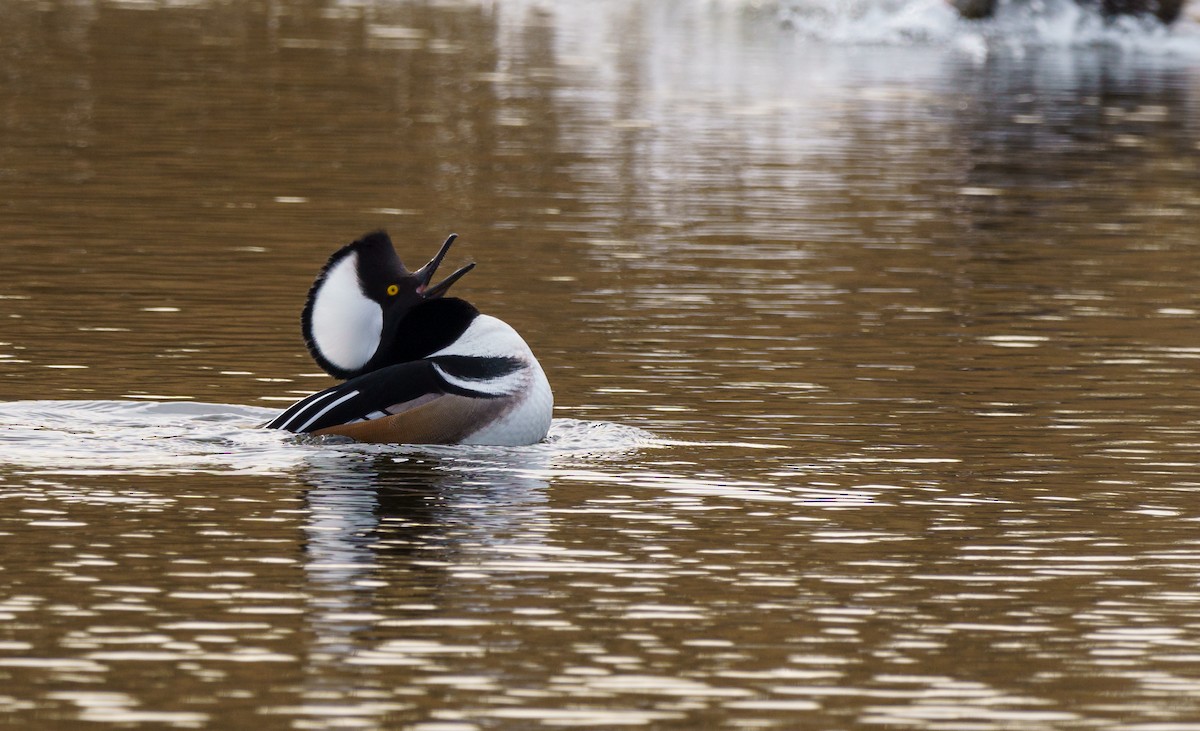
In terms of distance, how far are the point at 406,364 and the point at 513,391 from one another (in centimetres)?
52

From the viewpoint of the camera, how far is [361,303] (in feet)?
37.3

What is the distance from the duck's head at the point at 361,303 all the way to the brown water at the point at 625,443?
1.78 ft

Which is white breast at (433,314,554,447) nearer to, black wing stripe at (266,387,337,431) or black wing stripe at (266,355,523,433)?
black wing stripe at (266,355,523,433)

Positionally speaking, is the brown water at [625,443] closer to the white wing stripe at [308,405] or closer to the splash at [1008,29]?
the white wing stripe at [308,405]

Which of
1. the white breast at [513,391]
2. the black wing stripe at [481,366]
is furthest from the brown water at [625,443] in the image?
the black wing stripe at [481,366]

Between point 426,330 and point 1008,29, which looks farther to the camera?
point 1008,29

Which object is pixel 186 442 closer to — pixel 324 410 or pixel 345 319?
pixel 324 410

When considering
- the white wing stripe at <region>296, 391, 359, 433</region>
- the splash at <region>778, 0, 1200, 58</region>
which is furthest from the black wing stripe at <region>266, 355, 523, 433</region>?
the splash at <region>778, 0, 1200, 58</region>

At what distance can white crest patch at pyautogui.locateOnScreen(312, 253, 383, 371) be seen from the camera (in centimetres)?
1126

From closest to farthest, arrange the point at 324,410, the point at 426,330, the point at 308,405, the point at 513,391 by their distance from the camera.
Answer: the point at 324,410 < the point at 308,405 < the point at 513,391 < the point at 426,330

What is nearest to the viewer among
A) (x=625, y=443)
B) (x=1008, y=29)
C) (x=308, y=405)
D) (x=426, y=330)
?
(x=308, y=405)

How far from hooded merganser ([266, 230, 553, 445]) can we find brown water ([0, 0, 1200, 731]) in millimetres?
171

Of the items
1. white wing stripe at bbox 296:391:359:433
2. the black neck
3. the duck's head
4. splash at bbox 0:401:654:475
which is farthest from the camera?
the black neck

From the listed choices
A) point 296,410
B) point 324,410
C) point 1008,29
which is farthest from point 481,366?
point 1008,29
